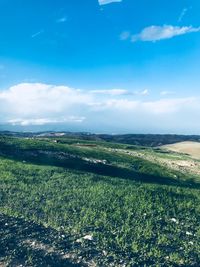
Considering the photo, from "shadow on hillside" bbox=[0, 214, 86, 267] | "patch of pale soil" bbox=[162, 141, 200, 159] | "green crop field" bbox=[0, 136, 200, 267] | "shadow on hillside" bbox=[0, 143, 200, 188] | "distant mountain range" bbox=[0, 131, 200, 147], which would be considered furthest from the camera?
"distant mountain range" bbox=[0, 131, 200, 147]

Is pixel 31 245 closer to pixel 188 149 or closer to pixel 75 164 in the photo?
pixel 75 164

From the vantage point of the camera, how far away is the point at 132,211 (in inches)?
1115

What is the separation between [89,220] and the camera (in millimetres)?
25812

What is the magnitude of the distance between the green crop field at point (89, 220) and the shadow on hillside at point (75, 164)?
804 millimetres

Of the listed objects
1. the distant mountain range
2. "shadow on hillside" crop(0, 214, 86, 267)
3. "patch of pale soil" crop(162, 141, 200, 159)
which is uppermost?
the distant mountain range

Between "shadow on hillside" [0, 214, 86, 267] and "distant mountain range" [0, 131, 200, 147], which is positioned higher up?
"distant mountain range" [0, 131, 200, 147]

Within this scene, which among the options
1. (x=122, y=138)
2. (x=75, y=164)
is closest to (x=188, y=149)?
(x=122, y=138)

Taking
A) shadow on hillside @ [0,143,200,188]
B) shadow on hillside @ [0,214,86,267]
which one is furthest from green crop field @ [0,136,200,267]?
shadow on hillside @ [0,143,200,188]

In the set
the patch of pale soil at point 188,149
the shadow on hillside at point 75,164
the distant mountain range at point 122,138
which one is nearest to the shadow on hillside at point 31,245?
the shadow on hillside at point 75,164

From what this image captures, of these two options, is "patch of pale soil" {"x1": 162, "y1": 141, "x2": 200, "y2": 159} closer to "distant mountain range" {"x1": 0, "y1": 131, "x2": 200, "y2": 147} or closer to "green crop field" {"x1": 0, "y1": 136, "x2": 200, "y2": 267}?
"distant mountain range" {"x1": 0, "y1": 131, "x2": 200, "y2": 147}

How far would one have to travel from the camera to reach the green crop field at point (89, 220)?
70.4 feet

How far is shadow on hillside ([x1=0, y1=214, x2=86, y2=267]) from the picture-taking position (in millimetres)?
20453

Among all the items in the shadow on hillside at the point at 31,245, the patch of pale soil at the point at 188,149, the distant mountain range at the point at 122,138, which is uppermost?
the distant mountain range at the point at 122,138

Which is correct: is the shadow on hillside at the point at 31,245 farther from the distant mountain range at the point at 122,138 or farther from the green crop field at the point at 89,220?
the distant mountain range at the point at 122,138
